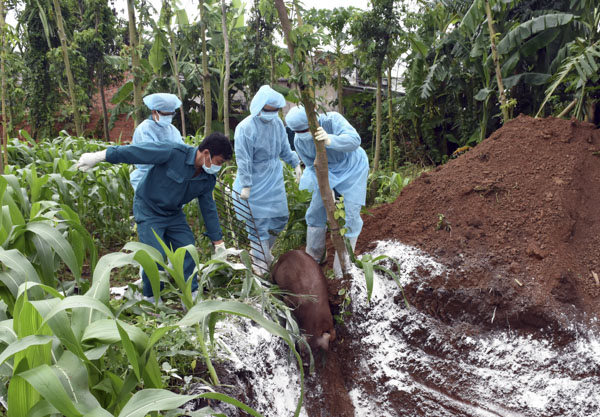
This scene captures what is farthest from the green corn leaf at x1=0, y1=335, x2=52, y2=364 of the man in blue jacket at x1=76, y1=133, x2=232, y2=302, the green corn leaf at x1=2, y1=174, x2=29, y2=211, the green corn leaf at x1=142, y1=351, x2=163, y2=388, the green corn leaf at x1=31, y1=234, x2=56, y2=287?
the green corn leaf at x1=2, y1=174, x2=29, y2=211

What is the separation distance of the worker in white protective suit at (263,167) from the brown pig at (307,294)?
25 cm

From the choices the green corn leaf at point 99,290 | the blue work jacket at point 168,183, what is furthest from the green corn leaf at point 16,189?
the green corn leaf at point 99,290

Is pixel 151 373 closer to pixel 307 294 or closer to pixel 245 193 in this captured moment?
pixel 307 294

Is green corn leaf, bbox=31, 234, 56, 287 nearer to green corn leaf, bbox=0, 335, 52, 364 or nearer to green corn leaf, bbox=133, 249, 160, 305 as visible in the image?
green corn leaf, bbox=133, 249, 160, 305

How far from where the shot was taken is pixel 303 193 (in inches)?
151

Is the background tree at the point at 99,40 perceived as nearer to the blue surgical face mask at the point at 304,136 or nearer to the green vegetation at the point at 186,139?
the green vegetation at the point at 186,139

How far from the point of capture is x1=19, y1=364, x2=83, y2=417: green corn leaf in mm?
1155

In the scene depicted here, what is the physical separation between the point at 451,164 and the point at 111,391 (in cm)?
365

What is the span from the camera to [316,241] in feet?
11.6

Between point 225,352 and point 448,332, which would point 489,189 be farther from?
point 225,352

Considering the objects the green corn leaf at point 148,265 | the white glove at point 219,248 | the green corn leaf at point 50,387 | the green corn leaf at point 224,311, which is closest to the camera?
the green corn leaf at point 50,387

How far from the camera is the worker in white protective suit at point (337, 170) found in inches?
126

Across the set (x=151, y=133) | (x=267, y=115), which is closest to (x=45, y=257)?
(x=267, y=115)

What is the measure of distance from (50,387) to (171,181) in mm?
1721
